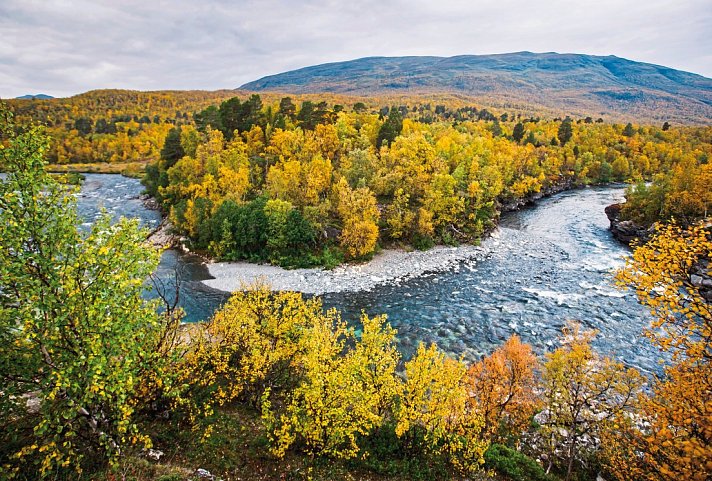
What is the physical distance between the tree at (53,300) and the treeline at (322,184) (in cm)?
3693

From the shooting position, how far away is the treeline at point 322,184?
49.0 m

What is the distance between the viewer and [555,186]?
3762 inches

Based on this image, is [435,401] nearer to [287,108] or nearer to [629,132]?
[287,108]

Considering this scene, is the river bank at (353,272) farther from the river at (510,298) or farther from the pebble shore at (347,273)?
the river at (510,298)

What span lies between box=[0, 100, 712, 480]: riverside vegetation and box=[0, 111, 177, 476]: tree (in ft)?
0.19

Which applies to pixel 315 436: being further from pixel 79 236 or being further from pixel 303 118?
pixel 303 118

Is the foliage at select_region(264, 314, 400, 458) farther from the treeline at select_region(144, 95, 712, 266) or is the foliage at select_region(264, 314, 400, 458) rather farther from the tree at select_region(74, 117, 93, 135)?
the tree at select_region(74, 117, 93, 135)

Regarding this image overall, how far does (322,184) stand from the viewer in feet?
175

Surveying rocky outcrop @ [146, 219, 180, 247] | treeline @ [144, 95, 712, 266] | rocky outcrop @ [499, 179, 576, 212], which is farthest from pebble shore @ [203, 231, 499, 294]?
rocky outcrop @ [499, 179, 576, 212]

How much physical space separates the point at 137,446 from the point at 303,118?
6776 centimetres

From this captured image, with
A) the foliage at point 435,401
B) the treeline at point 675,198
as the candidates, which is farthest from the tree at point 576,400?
the treeline at point 675,198

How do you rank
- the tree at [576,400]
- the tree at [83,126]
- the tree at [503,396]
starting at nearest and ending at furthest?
1. the tree at [576,400]
2. the tree at [503,396]
3. the tree at [83,126]

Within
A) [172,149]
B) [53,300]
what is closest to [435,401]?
[53,300]

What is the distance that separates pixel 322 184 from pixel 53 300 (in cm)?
4517
